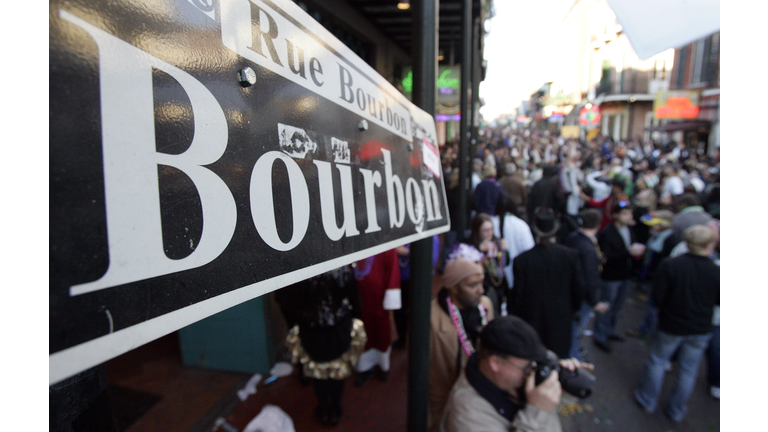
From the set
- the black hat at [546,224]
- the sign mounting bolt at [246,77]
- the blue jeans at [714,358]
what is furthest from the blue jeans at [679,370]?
the sign mounting bolt at [246,77]

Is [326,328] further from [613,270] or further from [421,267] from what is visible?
[613,270]

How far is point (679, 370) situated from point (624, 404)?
22.7 inches

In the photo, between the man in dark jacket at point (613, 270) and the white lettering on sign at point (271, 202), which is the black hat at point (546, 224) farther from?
the white lettering on sign at point (271, 202)

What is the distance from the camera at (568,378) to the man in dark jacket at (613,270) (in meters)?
2.91

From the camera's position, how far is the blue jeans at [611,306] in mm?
4418

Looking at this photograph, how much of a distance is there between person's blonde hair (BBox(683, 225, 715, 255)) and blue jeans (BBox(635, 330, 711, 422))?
73 centimetres

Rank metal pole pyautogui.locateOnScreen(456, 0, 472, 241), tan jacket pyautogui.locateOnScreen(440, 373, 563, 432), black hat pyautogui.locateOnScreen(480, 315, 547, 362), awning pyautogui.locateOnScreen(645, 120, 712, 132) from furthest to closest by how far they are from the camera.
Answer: awning pyautogui.locateOnScreen(645, 120, 712, 132), metal pole pyautogui.locateOnScreen(456, 0, 472, 241), black hat pyautogui.locateOnScreen(480, 315, 547, 362), tan jacket pyautogui.locateOnScreen(440, 373, 563, 432)

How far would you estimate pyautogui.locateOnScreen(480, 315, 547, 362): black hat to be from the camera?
179 cm

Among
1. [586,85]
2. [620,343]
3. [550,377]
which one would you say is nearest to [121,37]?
[550,377]

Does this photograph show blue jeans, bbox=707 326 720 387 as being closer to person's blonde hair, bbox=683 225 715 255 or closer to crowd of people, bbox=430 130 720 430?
crowd of people, bbox=430 130 720 430

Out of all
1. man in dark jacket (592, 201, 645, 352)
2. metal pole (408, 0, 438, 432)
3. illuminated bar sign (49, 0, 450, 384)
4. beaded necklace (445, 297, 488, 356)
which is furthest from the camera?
man in dark jacket (592, 201, 645, 352)

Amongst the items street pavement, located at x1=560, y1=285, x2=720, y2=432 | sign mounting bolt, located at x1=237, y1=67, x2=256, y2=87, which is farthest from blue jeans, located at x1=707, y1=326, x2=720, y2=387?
sign mounting bolt, located at x1=237, y1=67, x2=256, y2=87
